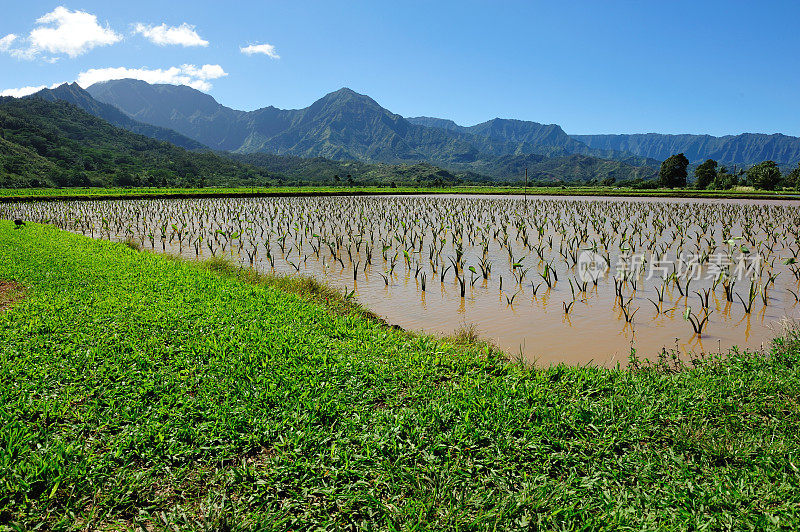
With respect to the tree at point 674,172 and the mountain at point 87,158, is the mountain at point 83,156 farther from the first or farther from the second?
the tree at point 674,172

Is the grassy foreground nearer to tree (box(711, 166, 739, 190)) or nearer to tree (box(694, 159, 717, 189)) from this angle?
tree (box(694, 159, 717, 189))

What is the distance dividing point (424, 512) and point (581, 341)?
501cm

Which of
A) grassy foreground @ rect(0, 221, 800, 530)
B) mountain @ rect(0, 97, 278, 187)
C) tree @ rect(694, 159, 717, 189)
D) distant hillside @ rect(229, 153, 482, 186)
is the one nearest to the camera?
grassy foreground @ rect(0, 221, 800, 530)

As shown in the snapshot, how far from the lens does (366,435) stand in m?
3.77

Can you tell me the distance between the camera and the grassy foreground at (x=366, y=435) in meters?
3.03

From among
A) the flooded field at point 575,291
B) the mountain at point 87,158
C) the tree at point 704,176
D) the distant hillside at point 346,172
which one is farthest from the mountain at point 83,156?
the tree at point 704,176

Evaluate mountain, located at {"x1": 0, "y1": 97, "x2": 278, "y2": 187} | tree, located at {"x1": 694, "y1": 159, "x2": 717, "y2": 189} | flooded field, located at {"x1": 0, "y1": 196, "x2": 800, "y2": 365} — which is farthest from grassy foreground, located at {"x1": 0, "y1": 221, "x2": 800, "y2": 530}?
tree, located at {"x1": 694, "y1": 159, "x2": 717, "y2": 189}

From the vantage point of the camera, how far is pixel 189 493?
321 centimetres

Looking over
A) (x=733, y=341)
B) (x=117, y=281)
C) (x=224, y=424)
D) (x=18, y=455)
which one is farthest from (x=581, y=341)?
(x=117, y=281)

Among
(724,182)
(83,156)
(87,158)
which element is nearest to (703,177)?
(724,182)

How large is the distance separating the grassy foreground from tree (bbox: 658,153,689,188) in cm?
9326

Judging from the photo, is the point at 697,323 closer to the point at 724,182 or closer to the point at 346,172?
the point at 724,182

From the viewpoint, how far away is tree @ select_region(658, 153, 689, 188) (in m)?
84.6

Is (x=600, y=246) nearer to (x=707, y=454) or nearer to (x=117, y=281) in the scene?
(x=707, y=454)
